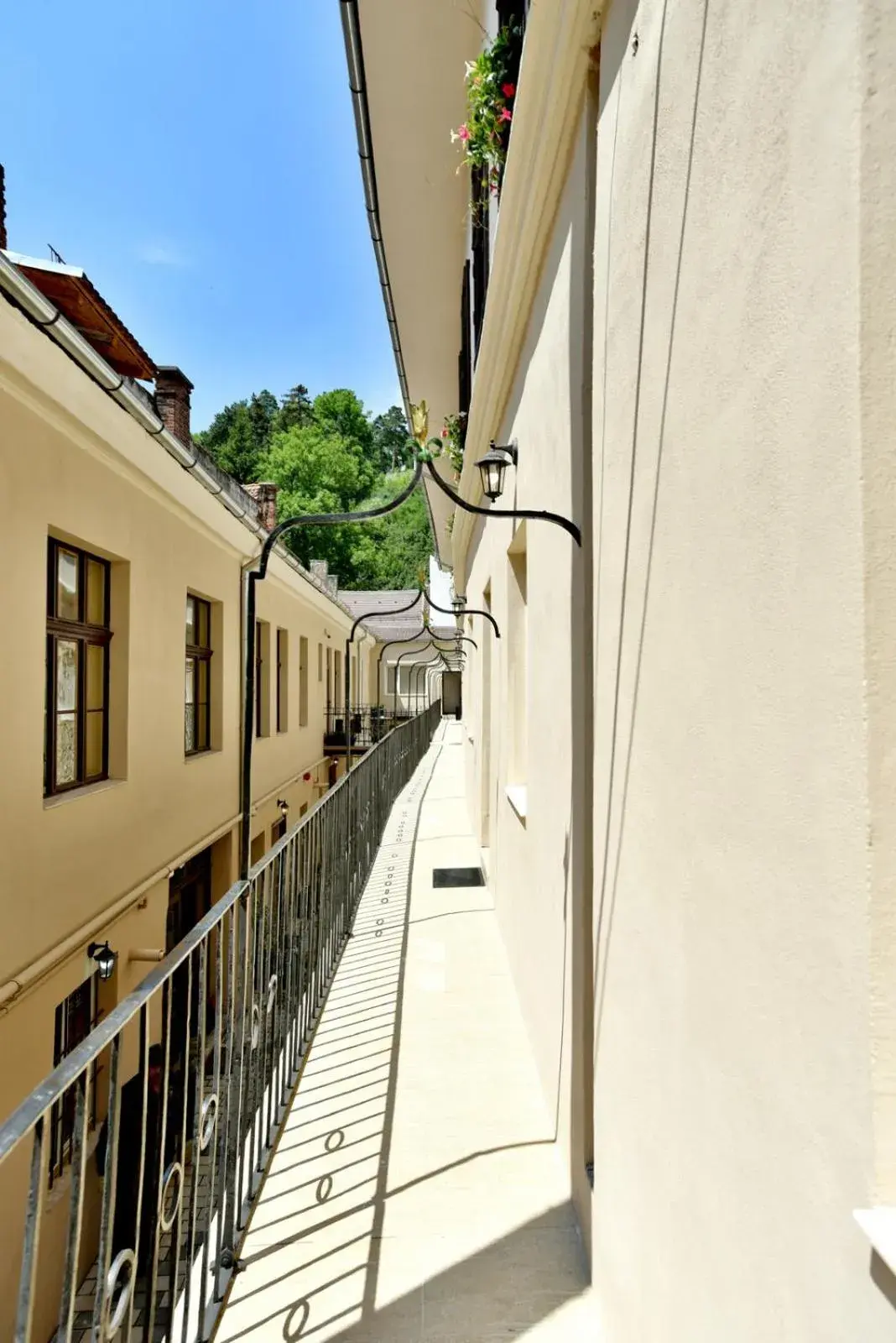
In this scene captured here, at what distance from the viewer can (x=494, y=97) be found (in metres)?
3.96

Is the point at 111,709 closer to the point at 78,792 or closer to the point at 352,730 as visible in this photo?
the point at 78,792

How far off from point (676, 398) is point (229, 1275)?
2572 millimetres

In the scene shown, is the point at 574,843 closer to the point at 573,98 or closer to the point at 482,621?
the point at 573,98

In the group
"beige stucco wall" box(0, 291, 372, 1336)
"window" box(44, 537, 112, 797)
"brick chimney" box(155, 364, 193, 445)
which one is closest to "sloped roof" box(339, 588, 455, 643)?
"brick chimney" box(155, 364, 193, 445)

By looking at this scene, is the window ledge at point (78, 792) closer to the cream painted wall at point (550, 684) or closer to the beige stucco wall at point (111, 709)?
the beige stucco wall at point (111, 709)

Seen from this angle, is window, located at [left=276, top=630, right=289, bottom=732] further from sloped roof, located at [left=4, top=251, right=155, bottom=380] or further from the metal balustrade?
sloped roof, located at [left=4, top=251, right=155, bottom=380]

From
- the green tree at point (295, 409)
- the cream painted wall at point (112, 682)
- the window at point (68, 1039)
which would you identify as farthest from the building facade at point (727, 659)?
the green tree at point (295, 409)

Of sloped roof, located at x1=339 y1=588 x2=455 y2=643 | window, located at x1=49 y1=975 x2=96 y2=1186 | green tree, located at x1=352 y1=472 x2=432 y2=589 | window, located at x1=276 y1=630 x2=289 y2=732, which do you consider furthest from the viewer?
green tree, located at x1=352 y1=472 x2=432 y2=589

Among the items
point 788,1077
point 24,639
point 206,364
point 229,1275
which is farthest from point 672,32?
point 206,364

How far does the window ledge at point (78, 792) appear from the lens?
604 cm

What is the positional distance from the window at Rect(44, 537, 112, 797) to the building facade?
4991 millimetres

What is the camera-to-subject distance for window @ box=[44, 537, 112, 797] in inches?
252

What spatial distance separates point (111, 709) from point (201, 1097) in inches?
230

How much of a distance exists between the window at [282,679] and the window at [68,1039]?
7520mm
